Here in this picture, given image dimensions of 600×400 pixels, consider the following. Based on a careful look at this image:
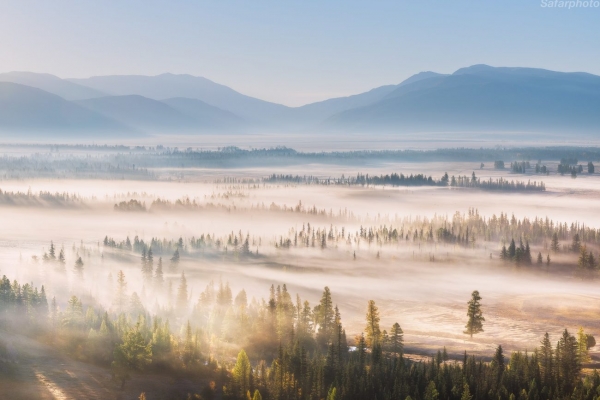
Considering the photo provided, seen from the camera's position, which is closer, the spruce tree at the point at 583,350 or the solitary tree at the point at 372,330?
the spruce tree at the point at 583,350

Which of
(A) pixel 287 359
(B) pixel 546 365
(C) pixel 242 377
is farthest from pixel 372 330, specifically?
(C) pixel 242 377

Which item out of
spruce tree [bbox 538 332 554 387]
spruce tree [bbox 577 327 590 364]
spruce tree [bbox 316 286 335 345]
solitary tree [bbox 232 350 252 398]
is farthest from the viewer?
spruce tree [bbox 316 286 335 345]

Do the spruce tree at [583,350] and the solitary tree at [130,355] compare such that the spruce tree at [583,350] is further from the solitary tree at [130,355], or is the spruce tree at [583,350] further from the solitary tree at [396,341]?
the solitary tree at [130,355]

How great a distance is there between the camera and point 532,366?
15275 centimetres

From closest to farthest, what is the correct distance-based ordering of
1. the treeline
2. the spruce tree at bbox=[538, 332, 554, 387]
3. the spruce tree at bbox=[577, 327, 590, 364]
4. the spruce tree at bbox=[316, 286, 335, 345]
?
the treeline
the spruce tree at bbox=[538, 332, 554, 387]
the spruce tree at bbox=[577, 327, 590, 364]
the spruce tree at bbox=[316, 286, 335, 345]

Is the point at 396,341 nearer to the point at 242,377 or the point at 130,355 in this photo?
the point at 242,377

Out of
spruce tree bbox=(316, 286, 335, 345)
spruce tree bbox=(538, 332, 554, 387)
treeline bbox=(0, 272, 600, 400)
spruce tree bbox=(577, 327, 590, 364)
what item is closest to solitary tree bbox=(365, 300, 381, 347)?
treeline bbox=(0, 272, 600, 400)

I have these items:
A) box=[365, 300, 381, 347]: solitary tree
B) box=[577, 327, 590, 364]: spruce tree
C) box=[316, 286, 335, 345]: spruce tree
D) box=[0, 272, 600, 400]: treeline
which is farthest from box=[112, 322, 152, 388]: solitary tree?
box=[577, 327, 590, 364]: spruce tree

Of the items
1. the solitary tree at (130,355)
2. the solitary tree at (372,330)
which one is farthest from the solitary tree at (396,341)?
the solitary tree at (130,355)

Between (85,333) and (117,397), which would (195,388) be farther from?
(85,333)

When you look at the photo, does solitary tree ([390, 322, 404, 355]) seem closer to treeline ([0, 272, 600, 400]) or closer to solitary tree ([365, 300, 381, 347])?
treeline ([0, 272, 600, 400])

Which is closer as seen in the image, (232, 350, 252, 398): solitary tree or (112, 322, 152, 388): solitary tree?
(232, 350, 252, 398): solitary tree

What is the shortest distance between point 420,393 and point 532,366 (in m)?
27.9

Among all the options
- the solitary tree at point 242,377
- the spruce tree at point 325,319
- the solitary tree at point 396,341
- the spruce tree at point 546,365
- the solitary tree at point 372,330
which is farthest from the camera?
the spruce tree at point 325,319
